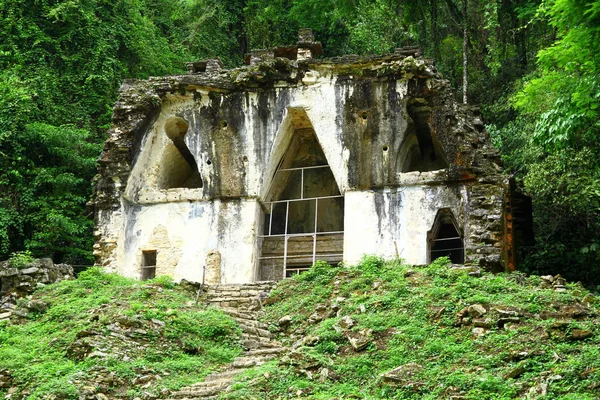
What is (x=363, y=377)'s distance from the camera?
1318cm

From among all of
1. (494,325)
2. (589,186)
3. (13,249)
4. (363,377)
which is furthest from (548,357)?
(13,249)

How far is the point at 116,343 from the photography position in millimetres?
15031

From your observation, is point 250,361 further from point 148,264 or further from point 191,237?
point 148,264

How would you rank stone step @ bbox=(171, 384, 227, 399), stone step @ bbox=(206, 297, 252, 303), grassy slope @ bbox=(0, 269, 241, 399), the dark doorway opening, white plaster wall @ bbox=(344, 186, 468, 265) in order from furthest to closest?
the dark doorway opening → white plaster wall @ bbox=(344, 186, 468, 265) → stone step @ bbox=(206, 297, 252, 303) → grassy slope @ bbox=(0, 269, 241, 399) → stone step @ bbox=(171, 384, 227, 399)

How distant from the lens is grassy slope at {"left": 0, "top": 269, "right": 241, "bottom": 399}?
45.5ft

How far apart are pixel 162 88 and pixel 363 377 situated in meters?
12.9

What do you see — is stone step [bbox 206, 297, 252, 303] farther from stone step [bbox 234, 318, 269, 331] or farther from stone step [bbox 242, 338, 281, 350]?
stone step [bbox 242, 338, 281, 350]

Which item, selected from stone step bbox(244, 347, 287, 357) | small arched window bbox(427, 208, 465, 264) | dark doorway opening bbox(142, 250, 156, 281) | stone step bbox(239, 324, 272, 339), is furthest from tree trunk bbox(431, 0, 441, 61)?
stone step bbox(244, 347, 287, 357)

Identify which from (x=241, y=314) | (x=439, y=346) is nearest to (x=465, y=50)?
(x=241, y=314)

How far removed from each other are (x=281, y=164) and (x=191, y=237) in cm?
322

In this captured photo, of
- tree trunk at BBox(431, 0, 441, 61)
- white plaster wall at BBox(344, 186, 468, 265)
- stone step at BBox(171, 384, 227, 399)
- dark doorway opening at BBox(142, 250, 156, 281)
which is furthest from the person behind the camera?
tree trunk at BBox(431, 0, 441, 61)

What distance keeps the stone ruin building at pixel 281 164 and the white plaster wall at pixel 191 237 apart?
3 cm

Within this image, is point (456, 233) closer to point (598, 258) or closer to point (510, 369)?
point (598, 258)

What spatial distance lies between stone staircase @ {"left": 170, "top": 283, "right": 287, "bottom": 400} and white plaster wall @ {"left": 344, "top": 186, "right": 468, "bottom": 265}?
2.92 meters
